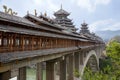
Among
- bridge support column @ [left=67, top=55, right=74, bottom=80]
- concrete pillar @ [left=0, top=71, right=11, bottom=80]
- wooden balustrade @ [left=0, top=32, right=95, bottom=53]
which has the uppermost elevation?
wooden balustrade @ [left=0, top=32, right=95, bottom=53]

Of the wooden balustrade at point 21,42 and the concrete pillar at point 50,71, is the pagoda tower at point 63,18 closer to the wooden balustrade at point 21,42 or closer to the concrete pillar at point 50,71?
the concrete pillar at point 50,71

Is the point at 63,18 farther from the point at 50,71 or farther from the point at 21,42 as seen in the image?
the point at 21,42

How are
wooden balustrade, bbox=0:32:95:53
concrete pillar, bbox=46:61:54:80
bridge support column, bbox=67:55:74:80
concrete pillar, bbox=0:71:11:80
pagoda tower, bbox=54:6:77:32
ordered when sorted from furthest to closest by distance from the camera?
pagoda tower, bbox=54:6:77:32 < bridge support column, bbox=67:55:74:80 < concrete pillar, bbox=46:61:54:80 < wooden balustrade, bbox=0:32:95:53 < concrete pillar, bbox=0:71:11:80

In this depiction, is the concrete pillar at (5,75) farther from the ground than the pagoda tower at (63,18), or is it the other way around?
the pagoda tower at (63,18)

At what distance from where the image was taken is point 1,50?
12.5 meters

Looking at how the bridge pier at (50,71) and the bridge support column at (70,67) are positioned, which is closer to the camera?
the bridge pier at (50,71)

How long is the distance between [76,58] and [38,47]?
23802 millimetres

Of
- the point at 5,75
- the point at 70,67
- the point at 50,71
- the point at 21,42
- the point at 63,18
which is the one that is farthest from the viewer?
the point at 63,18

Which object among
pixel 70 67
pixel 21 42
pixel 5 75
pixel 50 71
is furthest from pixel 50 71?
pixel 70 67

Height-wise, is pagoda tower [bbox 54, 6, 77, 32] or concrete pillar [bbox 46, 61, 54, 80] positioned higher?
pagoda tower [bbox 54, 6, 77, 32]

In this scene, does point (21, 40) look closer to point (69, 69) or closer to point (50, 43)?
point (50, 43)

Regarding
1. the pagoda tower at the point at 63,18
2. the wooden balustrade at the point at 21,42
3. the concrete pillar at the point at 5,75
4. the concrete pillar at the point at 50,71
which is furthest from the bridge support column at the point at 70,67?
the pagoda tower at the point at 63,18

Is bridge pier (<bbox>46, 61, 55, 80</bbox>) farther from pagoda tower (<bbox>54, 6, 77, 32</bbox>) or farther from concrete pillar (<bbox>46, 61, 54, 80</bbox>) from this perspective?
pagoda tower (<bbox>54, 6, 77, 32</bbox>)

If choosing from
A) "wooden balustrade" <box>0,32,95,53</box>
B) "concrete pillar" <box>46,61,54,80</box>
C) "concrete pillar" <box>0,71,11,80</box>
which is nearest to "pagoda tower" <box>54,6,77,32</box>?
"concrete pillar" <box>46,61,54,80</box>
